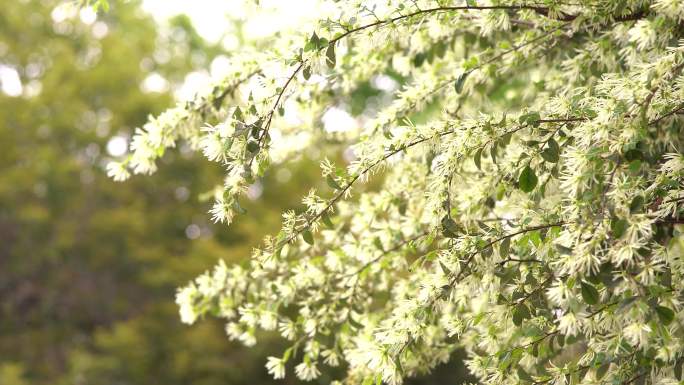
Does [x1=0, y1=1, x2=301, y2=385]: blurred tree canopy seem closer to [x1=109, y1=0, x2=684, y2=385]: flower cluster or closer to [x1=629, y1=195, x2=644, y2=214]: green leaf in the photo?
[x1=109, y1=0, x2=684, y2=385]: flower cluster

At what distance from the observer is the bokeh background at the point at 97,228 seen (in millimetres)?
9609

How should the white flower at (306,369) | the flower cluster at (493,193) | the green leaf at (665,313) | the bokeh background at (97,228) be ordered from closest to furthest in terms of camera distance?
1. the green leaf at (665,313)
2. the flower cluster at (493,193)
3. the white flower at (306,369)
4. the bokeh background at (97,228)

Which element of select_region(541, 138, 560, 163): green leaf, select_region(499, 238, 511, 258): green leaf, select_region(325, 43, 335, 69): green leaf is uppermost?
select_region(325, 43, 335, 69): green leaf

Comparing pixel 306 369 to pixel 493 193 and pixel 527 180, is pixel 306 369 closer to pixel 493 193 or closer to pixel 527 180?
pixel 493 193

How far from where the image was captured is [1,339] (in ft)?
33.5

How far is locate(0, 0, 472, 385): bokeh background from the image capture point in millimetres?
9609

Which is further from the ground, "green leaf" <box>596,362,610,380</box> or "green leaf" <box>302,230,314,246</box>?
"green leaf" <box>302,230,314,246</box>

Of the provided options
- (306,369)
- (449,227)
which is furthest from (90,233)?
(449,227)

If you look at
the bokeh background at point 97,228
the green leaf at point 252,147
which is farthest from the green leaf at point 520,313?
the bokeh background at point 97,228

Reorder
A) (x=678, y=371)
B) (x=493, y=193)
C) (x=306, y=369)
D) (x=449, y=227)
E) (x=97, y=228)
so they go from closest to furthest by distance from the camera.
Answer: (x=678, y=371)
(x=449, y=227)
(x=493, y=193)
(x=306, y=369)
(x=97, y=228)

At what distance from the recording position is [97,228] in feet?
35.1

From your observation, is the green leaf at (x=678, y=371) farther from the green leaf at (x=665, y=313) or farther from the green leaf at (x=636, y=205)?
the green leaf at (x=636, y=205)

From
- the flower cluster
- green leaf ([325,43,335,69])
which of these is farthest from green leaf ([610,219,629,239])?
green leaf ([325,43,335,69])

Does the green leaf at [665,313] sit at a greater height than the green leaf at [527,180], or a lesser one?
lesser
